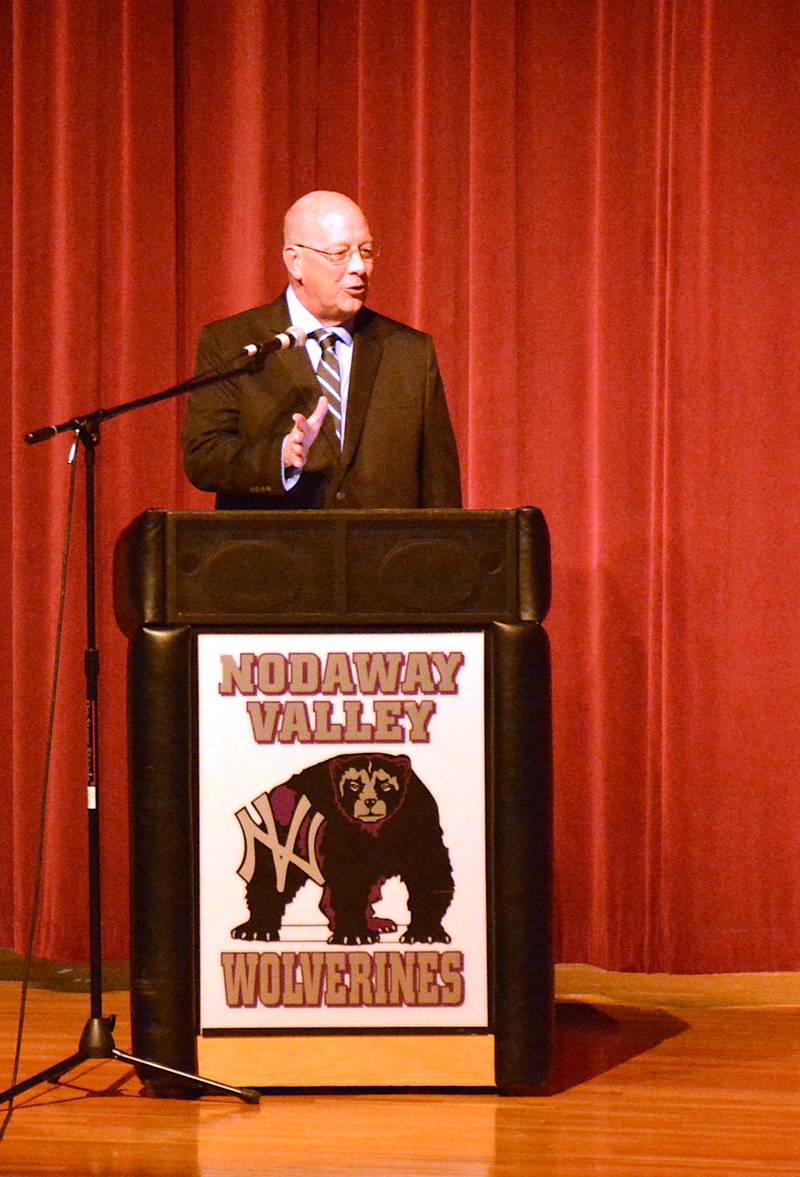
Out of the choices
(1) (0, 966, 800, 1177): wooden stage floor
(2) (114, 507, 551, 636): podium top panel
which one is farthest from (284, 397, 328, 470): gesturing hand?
(1) (0, 966, 800, 1177): wooden stage floor

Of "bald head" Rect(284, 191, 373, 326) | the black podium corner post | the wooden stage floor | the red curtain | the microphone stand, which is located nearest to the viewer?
the wooden stage floor

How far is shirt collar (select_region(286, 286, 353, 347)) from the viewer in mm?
2668

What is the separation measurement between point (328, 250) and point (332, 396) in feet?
0.84

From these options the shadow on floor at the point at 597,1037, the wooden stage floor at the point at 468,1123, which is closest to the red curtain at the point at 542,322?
the shadow on floor at the point at 597,1037

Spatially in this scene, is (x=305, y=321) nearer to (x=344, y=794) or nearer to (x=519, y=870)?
(x=344, y=794)

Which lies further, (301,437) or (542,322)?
(542,322)

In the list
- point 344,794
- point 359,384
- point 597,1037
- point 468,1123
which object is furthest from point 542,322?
point 468,1123

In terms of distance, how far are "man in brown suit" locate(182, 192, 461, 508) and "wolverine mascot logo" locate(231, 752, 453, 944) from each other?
51 centimetres

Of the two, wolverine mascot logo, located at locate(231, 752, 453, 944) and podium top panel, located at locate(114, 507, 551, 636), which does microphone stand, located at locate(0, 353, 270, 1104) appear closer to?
podium top panel, located at locate(114, 507, 551, 636)

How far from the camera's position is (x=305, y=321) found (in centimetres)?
267

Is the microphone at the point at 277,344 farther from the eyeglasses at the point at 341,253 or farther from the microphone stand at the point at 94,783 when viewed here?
the eyeglasses at the point at 341,253

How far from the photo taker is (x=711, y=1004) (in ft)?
10.8

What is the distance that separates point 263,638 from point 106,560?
1188 mm

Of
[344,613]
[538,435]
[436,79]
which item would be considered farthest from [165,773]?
[436,79]
